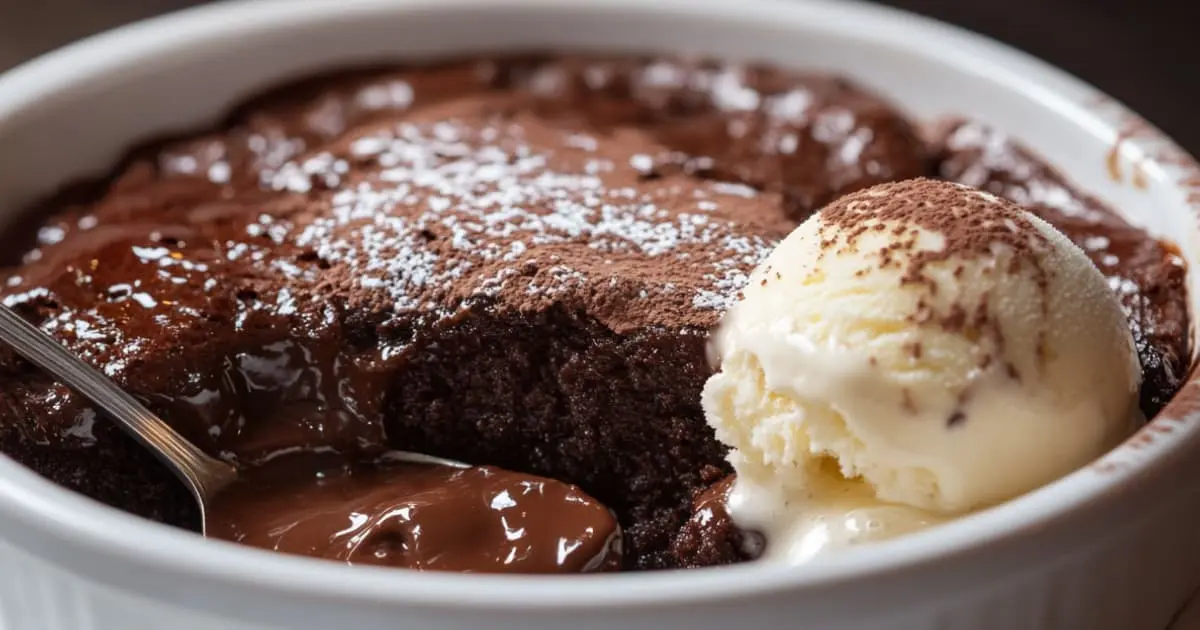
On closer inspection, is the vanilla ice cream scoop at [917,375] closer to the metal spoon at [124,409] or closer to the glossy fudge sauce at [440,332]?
Answer: the glossy fudge sauce at [440,332]

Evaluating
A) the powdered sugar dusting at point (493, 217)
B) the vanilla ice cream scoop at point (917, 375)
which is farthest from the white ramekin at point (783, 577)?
the powdered sugar dusting at point (493, 217)

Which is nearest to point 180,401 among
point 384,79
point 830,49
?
point 384,79

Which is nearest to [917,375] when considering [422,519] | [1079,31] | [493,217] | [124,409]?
[422,519]

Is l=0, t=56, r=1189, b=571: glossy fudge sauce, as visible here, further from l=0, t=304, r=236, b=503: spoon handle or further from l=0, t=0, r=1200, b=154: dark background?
l=0, t=0, r=1200, b=154: dark background

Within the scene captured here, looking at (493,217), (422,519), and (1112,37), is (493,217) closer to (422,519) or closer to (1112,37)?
(422,519)

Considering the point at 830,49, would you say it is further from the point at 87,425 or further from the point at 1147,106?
the point at 87,425

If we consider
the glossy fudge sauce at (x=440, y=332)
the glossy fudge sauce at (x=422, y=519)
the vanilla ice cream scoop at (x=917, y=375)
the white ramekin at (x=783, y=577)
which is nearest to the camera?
the white ramekin at (x=783, y=577)

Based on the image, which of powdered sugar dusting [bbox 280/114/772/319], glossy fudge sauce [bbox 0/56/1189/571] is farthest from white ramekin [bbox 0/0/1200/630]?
powdered sugar dusting [bbox 280/114/772/319]
